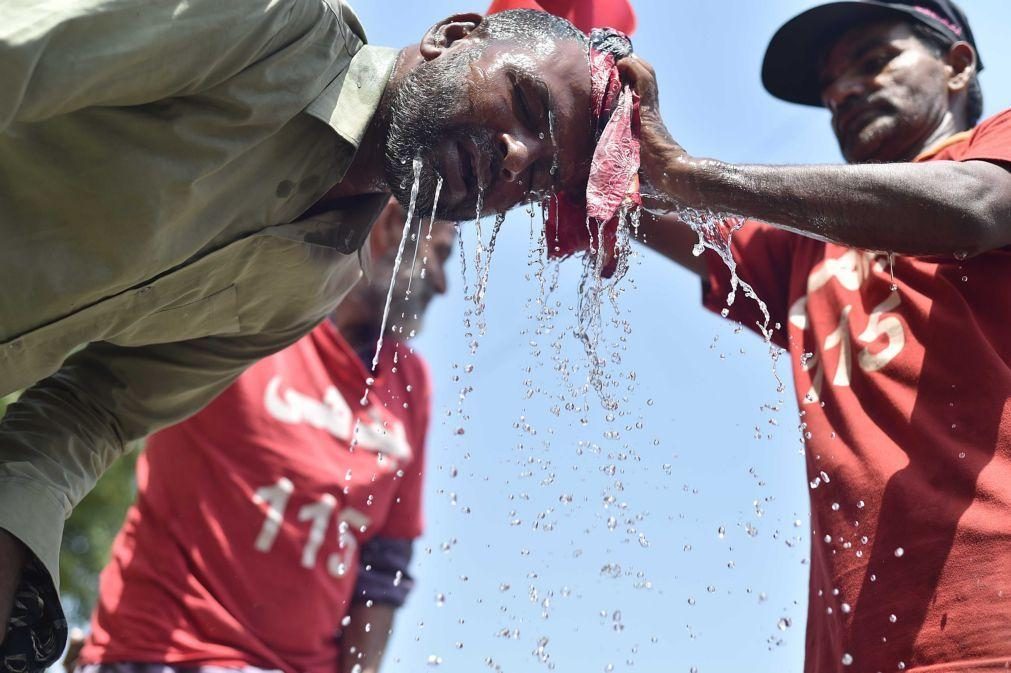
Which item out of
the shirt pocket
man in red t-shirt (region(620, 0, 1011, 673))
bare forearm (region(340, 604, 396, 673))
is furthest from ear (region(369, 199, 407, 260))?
man in red t-shirt (region(620, 0, 1011, 673))

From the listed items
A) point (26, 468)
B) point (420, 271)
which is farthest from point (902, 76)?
point (26, 468)

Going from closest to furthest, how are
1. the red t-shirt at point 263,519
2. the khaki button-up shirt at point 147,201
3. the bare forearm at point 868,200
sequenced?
the khaki button-up shirt at point 147,201
the bare forearm at point 868,200
the red t-shirt at point 263,519

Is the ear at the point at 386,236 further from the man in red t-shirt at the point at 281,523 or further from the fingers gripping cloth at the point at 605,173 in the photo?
the fingers gripping cloth at the point at 605,173

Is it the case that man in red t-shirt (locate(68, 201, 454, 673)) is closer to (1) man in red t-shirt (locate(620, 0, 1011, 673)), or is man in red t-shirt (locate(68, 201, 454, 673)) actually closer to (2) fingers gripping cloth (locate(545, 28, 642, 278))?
(2) fingers gripping cloth (locate(545, 28, 642, 278))

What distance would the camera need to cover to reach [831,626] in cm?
279

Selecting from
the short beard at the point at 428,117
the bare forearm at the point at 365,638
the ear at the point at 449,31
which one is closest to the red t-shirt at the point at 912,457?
the short beard at the point at 428,117

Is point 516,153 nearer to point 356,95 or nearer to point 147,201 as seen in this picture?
point 356,95

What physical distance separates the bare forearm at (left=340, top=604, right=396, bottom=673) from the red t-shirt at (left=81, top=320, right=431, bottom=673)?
0.09 metres

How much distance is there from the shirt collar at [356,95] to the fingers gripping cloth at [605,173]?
525 millimetres

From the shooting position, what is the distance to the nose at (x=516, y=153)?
2.89 metres

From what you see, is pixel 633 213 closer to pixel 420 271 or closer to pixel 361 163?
pixel 361 163

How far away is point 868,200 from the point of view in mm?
2633

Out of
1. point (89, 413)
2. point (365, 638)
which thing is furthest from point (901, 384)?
point (365, 638)

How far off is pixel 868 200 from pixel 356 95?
1.22m
